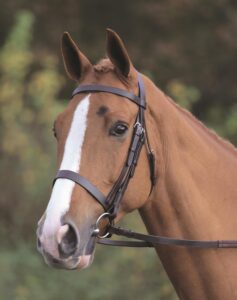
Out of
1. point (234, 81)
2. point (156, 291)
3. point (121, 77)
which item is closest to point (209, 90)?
point (234, 81)

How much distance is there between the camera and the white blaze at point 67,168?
3.81 m

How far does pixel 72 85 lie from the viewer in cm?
1659

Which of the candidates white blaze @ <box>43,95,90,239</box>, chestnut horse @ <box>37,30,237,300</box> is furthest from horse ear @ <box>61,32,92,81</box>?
white blaze @ <box>43,95,90,239</box>

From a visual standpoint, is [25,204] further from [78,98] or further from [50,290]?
[78,98]

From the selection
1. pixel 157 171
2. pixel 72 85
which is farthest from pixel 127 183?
pixel 72 85

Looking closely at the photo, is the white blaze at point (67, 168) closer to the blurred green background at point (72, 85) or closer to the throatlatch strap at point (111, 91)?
the throatlatch strap at point (111, 91)

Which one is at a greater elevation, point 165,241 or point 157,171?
point 157,171

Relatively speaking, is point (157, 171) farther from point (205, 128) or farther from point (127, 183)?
point (205, 128)

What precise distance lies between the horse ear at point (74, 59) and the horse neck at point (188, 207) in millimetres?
396

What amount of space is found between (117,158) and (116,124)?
18cm

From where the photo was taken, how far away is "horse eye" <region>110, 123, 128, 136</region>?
408 centimetres

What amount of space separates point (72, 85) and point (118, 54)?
1243 centimetres

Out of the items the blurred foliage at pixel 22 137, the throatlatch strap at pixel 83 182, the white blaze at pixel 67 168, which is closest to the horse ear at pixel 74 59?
the white blaze at pixel 67 168

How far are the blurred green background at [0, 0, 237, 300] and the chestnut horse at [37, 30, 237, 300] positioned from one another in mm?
3456
